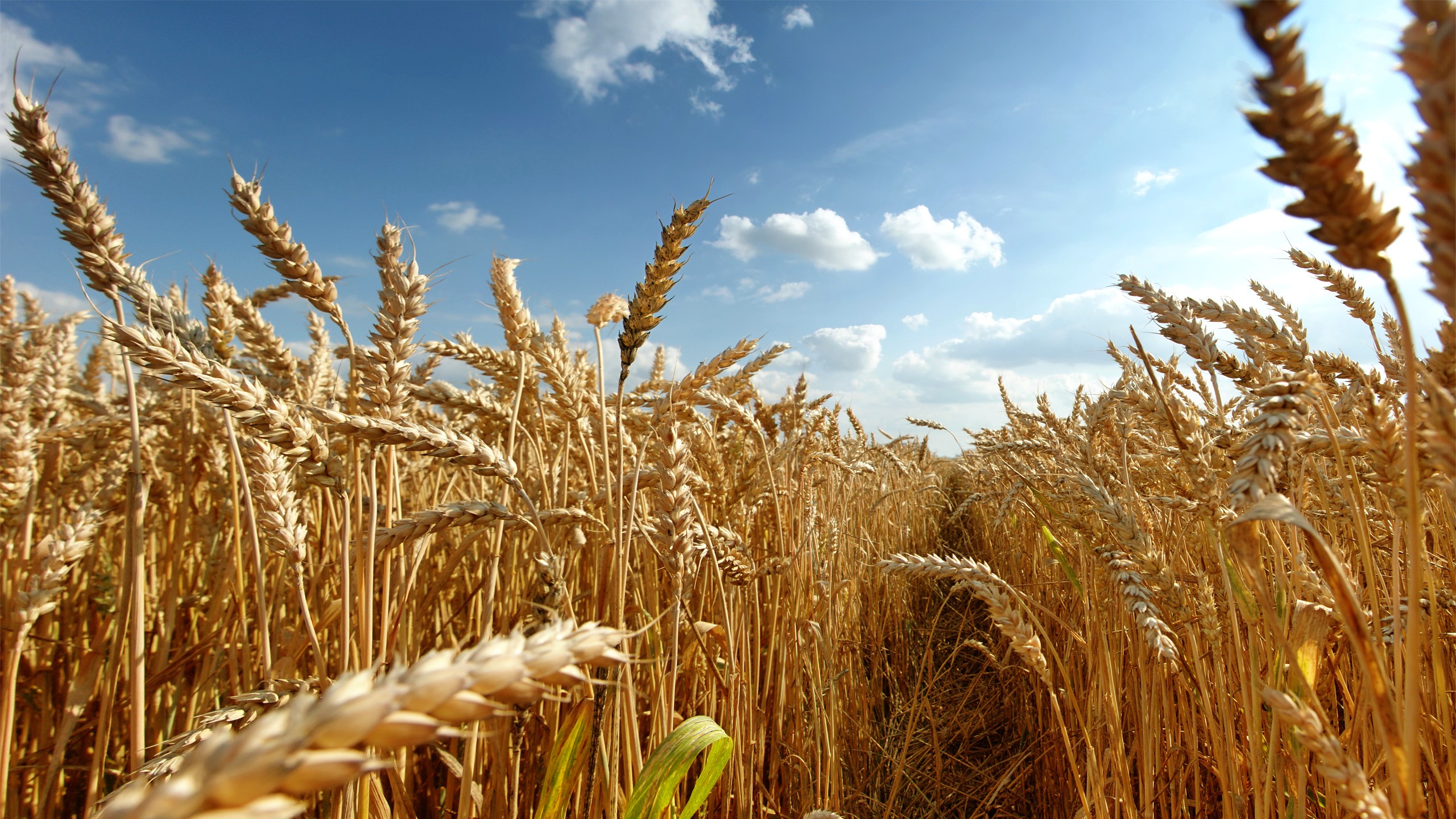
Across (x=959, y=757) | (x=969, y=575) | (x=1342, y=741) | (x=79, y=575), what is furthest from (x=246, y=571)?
(x=1342, y=741)

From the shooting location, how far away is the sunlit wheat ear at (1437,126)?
0.36 meters

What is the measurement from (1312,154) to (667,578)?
1.97m

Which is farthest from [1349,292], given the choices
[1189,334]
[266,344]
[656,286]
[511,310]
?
[266,344]

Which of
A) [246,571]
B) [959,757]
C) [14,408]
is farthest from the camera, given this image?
[959,757]

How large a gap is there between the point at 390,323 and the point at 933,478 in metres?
5.83

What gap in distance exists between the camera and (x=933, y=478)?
6121 millimetres

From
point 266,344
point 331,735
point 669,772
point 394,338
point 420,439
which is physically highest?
point 266,344

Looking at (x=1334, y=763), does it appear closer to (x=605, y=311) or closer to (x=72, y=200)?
(x=605, y=311)

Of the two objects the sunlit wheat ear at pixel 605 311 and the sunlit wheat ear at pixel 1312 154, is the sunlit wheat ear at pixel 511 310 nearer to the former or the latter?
the sunlit wheat ear at pixel 605 311

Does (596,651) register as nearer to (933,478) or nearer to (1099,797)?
(1099,797)

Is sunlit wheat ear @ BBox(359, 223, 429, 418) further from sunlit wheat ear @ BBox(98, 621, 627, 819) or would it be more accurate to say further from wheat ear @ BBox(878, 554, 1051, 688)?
wheat ear @ BBox(878, 554, 1051, 688)

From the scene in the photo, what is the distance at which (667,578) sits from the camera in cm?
212

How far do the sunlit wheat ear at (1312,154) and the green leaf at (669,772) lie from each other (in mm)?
1050

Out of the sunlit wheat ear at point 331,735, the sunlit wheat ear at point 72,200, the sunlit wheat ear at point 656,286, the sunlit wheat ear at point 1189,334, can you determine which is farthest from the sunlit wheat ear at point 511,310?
the sunlit wheat ear at point 1189,334
